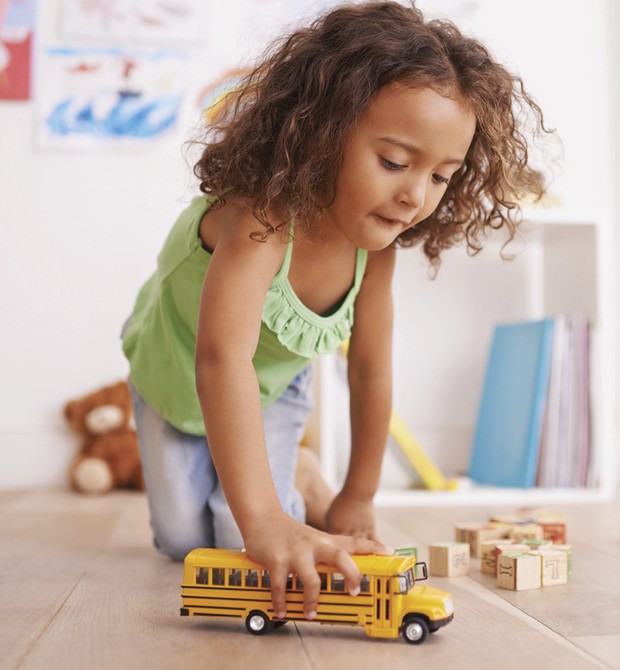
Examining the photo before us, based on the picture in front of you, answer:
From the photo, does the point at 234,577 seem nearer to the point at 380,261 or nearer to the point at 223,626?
the point at 223,626

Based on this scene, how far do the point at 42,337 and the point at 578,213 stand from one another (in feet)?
3.55

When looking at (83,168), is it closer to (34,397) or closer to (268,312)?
(34,397)

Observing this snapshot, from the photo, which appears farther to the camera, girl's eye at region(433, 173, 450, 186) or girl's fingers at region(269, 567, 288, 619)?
girl's eye at region(433, 173, 450, 186)

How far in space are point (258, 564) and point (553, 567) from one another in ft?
1.15

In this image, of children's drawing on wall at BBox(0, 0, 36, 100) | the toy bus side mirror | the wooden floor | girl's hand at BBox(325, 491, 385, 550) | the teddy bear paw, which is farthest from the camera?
children's drawing on wall at BBox(0, 0, 36, 100)

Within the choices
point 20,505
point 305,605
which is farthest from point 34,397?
point 305,605

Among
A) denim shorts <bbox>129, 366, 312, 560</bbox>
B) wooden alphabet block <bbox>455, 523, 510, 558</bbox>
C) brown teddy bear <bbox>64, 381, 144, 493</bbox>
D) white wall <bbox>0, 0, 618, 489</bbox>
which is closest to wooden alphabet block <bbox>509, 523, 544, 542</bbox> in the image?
wooden alphabet block <bbox>455, 523, 510, 558</bbox>

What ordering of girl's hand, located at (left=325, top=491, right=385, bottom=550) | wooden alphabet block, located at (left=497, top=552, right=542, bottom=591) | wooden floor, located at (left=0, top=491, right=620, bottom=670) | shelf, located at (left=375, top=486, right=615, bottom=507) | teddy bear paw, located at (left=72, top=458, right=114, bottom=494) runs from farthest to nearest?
teddy bear paw, located at (left=72, top=458, right=114, bottom=494)
shelf, located at (left=375, top=486, right=615, bottom=507)
girl's hand, located at (left=325, top=491, right=385, bottom=550)
wooden alphabet block, located at (left=497, top=552, right=542, bottom=591)
wooden floor, located at (left=0, top=491, right=620, bottom=670)

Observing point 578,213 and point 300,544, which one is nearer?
point 300,544

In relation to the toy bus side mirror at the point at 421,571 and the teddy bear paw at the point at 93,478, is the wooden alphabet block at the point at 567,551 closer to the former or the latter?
the toy bus side mirror at the point at 421,571

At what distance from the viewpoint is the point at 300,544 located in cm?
67

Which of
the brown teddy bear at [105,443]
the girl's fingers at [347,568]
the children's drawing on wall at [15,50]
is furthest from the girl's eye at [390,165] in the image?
the children's drawing on wall at [15,50]

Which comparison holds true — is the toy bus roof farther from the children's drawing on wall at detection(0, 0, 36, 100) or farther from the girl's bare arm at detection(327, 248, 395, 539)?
the children's drawing on wall at detection(0, 0, 36, 100)

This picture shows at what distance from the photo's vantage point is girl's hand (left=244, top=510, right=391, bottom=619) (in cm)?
65
